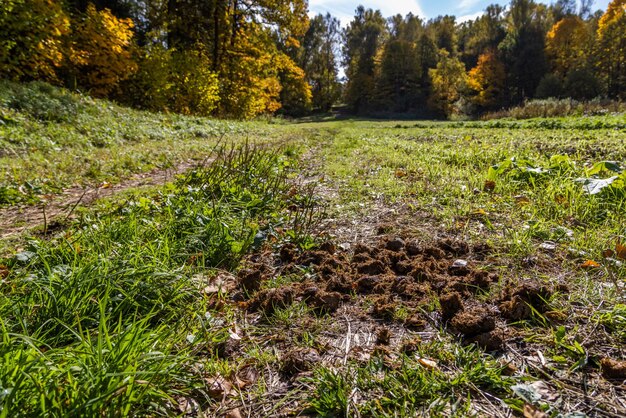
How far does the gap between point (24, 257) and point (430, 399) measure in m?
2.49

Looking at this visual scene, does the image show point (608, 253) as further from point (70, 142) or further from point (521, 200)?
point (70, 142)

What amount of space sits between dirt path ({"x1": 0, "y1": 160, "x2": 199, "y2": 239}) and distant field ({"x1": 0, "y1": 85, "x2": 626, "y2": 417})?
0.40 ft

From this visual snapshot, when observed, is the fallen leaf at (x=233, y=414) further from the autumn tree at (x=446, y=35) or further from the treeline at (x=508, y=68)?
the autumn tree at (x=446, y=35)

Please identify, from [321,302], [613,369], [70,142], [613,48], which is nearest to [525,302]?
[613,369]

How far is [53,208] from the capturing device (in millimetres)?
3619

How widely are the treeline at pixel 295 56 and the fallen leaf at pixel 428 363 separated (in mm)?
12401

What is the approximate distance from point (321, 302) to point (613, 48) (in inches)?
2263

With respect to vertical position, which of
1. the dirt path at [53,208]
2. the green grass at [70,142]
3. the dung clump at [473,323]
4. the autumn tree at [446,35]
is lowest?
the dung clump at [473,323]

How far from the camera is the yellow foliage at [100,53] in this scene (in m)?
12.5

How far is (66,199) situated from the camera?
3918 millimetres

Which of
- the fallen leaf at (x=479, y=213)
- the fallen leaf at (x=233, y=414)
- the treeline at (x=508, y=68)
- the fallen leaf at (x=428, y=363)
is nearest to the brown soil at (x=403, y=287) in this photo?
the fallen leaf at (x=428, y=363)

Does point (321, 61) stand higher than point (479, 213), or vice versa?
point (321, 61)

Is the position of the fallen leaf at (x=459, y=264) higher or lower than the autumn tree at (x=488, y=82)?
lower

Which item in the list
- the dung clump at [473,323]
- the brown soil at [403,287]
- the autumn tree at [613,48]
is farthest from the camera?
the autumn tree at [613,48]
